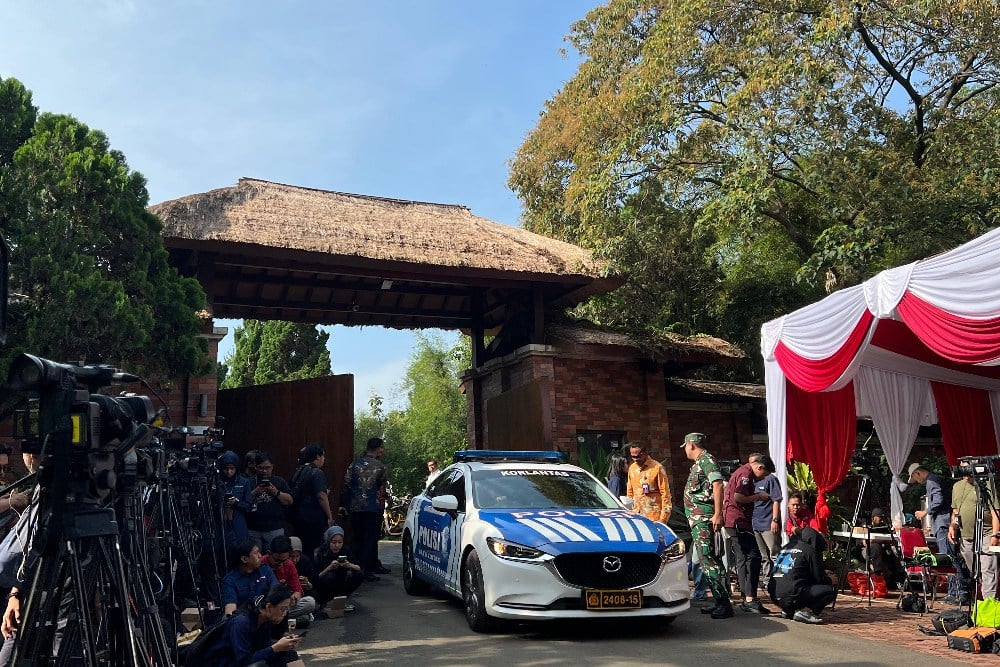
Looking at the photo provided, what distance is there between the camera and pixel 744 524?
894cm

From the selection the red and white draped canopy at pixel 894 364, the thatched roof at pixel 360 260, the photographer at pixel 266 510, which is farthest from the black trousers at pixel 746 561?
the thatched roof at pixel 360 260

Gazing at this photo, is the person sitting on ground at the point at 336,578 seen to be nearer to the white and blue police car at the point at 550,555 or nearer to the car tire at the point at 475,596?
the white and blue police car at the point at 550,555

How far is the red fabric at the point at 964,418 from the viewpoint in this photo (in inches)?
455

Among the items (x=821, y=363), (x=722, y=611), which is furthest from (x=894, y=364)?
(x=722, y=611)

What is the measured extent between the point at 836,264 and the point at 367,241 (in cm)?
824

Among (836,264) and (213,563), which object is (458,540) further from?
(836,264)

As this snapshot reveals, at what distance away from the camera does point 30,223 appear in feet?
29.8

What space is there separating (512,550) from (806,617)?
3.07m

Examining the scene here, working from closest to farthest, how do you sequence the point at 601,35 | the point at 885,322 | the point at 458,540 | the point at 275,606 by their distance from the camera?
the point at 275,606
the point at 458,540
the point at 885,322
the point at 601,35

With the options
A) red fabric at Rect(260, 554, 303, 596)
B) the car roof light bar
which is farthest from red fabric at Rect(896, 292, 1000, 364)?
red fabric at Rect(260, 554, 303, 596)

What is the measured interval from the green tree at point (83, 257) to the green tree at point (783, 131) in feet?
26.9

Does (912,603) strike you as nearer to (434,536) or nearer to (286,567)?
(434,536)

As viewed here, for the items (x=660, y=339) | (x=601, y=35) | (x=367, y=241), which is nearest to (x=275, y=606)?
(x=367, y=241)

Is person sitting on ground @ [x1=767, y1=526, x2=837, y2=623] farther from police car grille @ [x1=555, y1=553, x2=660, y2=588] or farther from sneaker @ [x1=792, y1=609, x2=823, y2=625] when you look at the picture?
police car grille @ [x1=555, y1=553, x2=660, y2=588]
